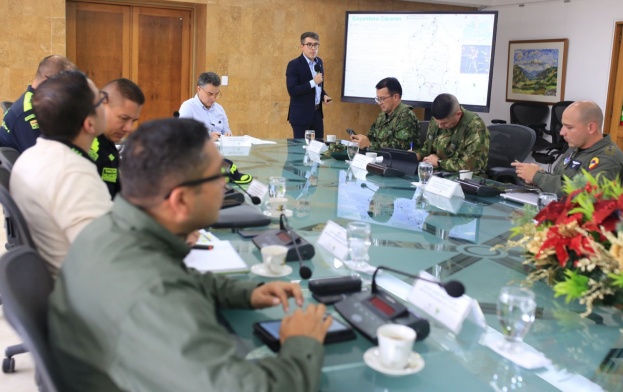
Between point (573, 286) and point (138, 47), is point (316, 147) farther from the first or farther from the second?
point (138, 47)

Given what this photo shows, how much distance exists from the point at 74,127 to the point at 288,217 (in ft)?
2.78

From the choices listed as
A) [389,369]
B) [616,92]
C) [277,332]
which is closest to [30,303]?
[277,332]

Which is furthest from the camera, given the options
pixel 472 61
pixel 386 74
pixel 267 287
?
pixel 386 74

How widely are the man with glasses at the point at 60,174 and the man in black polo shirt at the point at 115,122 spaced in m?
0.42

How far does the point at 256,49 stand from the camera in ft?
25.6

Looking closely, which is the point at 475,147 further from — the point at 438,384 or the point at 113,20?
the point at 113,20

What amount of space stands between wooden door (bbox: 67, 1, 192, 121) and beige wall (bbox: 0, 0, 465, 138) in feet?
1.30

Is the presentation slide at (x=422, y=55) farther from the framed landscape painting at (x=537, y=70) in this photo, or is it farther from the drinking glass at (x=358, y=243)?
the drinking glass at (x=358, y=243)

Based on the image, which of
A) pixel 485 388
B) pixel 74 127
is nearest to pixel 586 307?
pixel 485 388

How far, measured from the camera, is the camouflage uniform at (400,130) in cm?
478

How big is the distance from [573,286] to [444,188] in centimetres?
146

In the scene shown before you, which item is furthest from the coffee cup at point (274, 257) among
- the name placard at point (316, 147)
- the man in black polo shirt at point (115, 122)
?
the name placard at point (316, 147)

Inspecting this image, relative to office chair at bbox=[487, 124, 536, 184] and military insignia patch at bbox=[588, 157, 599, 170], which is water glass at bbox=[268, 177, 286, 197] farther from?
office chair at bbox=[487, 124, 536, 184]

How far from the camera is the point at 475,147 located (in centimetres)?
396
